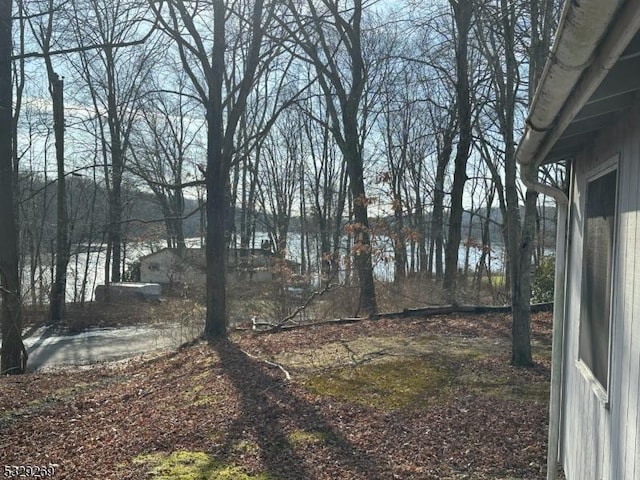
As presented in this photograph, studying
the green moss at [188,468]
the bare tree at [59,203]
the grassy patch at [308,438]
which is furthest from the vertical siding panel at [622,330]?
the bare tree at [59,203]

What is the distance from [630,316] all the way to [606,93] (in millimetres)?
991

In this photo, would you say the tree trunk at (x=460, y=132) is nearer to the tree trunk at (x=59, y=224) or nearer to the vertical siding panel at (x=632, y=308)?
the vertical siding panel at (x=632, y=308)

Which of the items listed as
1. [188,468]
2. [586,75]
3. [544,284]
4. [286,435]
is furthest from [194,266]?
[586,75]

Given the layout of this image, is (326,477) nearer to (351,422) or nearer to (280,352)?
(351,422)

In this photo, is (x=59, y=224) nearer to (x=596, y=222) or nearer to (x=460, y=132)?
(x=460, y=132)

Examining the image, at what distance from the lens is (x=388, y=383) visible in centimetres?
714

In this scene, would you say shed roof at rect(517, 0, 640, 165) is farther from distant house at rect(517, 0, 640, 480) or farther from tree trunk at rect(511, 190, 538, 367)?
tree trunk at rect(511, 190, 538, 367)

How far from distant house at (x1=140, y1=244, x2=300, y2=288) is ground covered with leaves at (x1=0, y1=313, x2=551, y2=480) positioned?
16.3 metres

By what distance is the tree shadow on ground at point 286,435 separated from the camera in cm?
466

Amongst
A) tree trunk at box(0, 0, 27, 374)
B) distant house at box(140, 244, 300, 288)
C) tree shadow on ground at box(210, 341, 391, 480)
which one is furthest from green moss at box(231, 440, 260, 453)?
distant house at box(140, 244, 300, 288)

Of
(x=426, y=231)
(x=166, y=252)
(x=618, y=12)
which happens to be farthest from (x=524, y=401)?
(x=166, y=252)

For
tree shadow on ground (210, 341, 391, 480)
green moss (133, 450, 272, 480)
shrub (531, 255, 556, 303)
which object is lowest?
green moss (133, 450, 272, 480)

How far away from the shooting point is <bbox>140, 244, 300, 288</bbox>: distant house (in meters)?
27.0

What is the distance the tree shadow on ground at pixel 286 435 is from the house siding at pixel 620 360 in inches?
65.9
